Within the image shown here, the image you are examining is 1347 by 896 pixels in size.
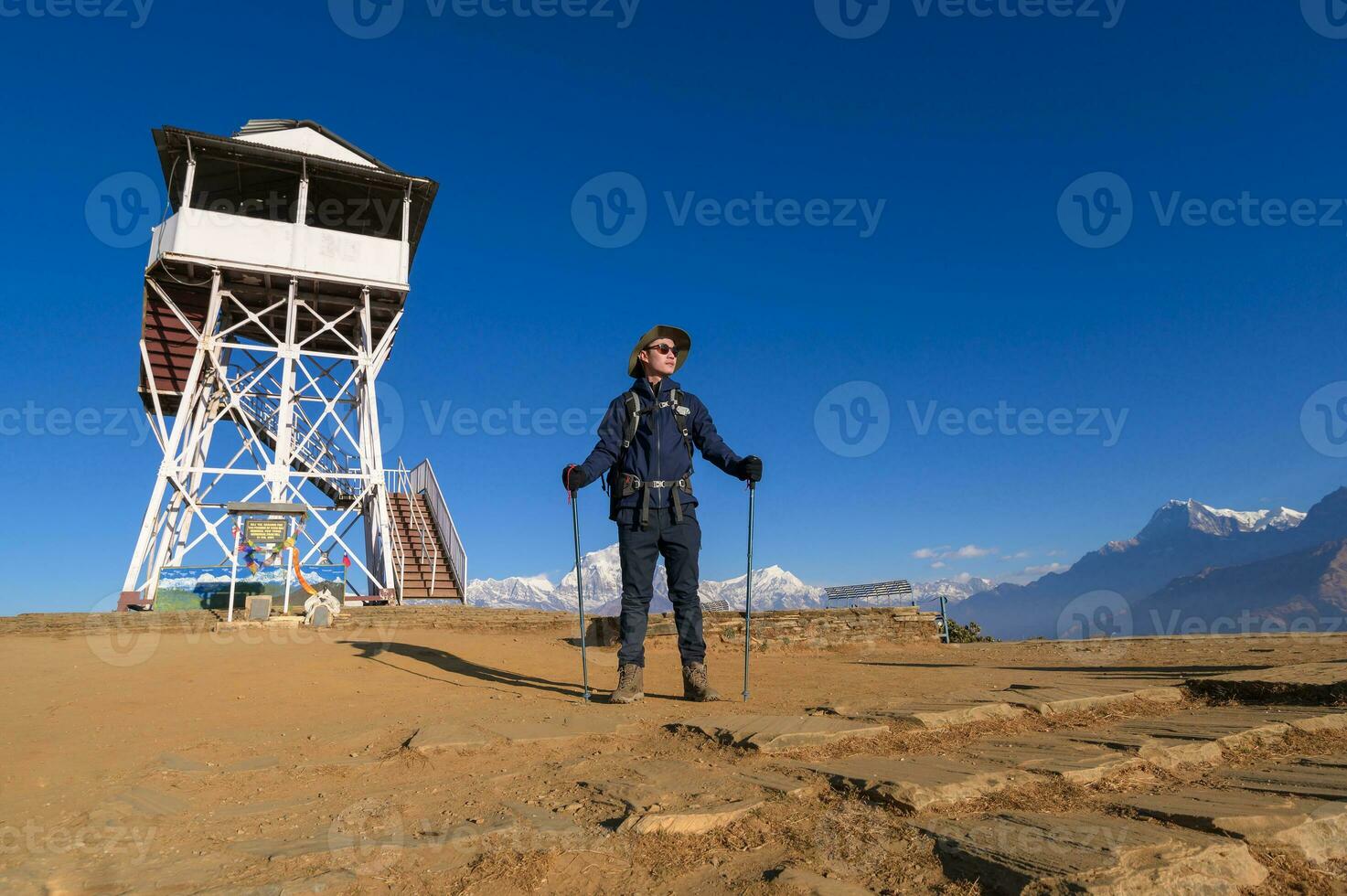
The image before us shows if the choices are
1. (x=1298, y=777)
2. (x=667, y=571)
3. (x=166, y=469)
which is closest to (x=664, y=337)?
(x=667, y=571)

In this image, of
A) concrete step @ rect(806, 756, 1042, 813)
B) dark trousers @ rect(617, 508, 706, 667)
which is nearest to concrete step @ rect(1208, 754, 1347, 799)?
concrete step @ rect(806, 756, 1042, 813)

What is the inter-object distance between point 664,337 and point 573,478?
4.91 feet

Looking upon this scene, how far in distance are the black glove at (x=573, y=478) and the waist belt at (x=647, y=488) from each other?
299mm

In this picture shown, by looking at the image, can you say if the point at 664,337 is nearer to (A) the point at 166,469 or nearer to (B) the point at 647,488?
(B) the point at 647,488

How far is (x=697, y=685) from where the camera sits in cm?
484

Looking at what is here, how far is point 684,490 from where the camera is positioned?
5.25 metres

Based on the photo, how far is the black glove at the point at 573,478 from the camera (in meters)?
5.11

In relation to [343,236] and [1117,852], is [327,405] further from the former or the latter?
[1117,852]

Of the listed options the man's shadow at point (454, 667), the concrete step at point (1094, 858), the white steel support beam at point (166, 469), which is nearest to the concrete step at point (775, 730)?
the concrete step at point (1094, 858)

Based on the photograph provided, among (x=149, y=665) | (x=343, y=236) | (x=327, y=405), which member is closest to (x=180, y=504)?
(x=327, y=405)

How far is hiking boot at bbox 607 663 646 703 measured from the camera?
15.4ft

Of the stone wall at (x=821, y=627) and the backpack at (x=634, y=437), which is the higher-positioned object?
the backpack at (x=634, y=437)

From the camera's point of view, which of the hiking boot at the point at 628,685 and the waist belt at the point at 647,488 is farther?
the waist belt at the point at 647,488

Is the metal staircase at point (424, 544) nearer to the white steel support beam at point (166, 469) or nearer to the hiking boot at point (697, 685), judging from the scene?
the white steel support beam at point (166, 469)
